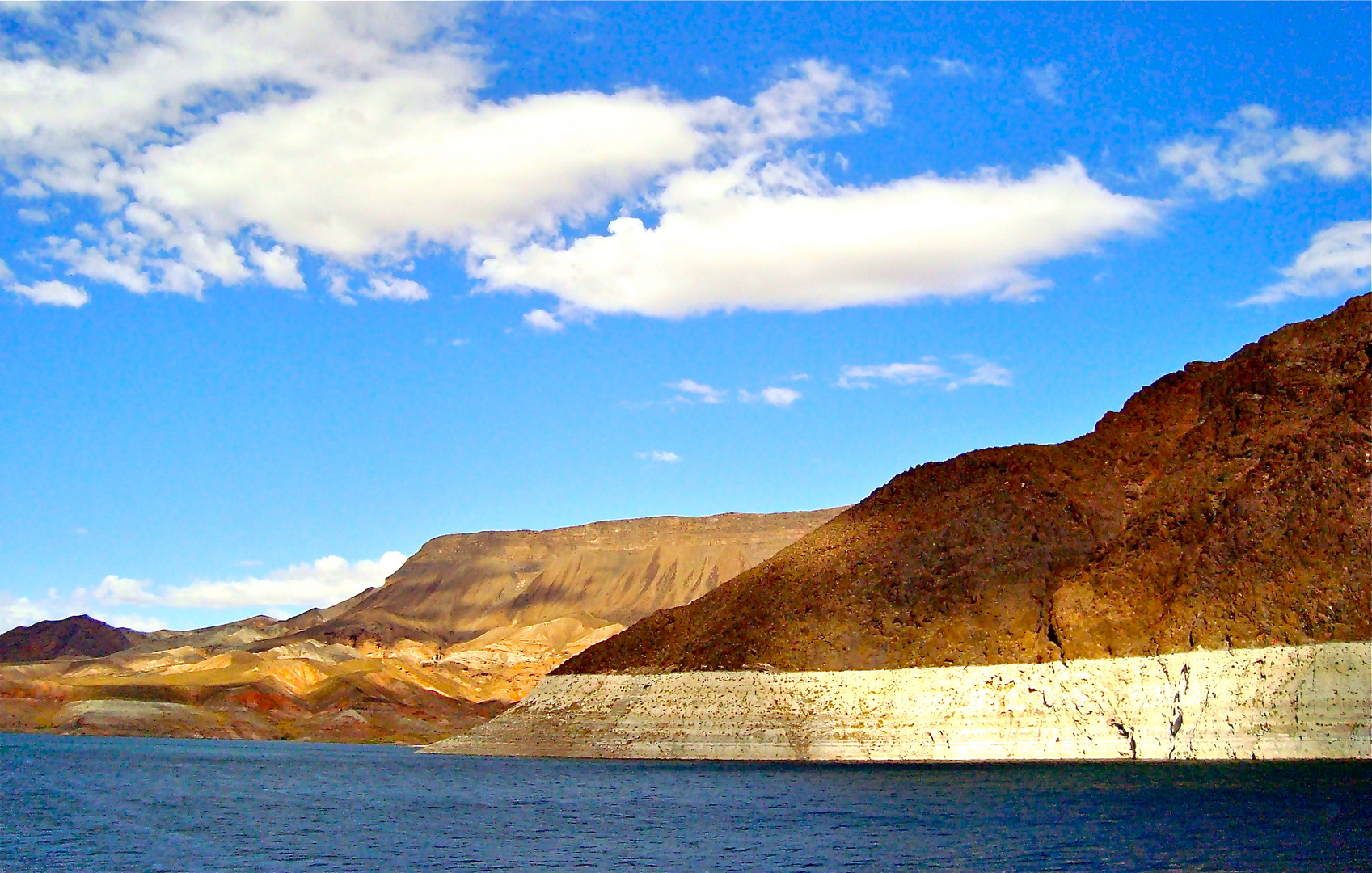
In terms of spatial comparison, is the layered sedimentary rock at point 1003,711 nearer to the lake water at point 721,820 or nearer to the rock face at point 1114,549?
the rock face at point 1114,549

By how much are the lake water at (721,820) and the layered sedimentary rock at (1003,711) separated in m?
2.23

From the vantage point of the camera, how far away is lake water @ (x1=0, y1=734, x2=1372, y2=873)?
149ft

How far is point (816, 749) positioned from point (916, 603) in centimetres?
1448

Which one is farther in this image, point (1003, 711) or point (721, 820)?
point (1003, 711)

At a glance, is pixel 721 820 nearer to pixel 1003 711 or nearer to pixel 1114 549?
pixel 1003 711

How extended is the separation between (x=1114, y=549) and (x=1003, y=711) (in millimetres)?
17556

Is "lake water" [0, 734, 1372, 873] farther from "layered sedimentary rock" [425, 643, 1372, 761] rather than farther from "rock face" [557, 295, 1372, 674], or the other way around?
"rock face" [557, 295, 1372, 674]

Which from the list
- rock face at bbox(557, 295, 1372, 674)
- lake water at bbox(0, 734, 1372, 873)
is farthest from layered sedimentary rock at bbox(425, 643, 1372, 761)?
lake water at bbox(0, 734, 1372, 873)

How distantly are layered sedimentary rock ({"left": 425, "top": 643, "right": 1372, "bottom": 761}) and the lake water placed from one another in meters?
2.23

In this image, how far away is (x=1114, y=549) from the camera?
96.0m

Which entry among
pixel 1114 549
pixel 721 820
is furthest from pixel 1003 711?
pixel 721 820

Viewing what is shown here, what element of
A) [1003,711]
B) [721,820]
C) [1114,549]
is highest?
[1114,549]

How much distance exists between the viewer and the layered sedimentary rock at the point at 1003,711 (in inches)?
2894

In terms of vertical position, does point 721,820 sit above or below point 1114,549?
below
